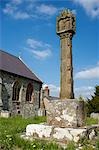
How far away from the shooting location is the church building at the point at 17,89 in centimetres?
2515

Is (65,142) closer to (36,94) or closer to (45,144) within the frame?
(45,144)

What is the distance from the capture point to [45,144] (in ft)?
18.6

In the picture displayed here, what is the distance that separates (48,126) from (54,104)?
2.49 feet

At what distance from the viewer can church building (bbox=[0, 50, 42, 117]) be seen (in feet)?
82.5

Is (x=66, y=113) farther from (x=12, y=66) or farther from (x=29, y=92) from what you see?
(x=29, y=92)

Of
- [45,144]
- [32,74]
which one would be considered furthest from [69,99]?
[32,74]

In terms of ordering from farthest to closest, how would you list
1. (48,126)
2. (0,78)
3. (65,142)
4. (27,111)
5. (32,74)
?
1. (32,74)
2. (27,111)
3. (0,78)
4. (48,126)
5. (65,142)

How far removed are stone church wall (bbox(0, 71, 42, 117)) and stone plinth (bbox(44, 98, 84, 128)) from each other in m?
18.1

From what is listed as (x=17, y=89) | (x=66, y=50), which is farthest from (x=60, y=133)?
(x=17, y=89)

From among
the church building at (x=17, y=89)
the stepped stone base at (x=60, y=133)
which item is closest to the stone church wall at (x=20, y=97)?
the church building at (x=17, y=89)

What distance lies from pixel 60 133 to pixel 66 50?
273 cm

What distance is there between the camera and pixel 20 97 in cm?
2795

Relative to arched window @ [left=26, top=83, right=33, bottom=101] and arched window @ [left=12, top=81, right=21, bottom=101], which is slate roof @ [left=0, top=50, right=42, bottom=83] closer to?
arched window @ [left=26, top=83, right=33, bottom=101]

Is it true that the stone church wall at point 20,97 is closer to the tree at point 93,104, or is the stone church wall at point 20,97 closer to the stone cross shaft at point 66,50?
the tree at point 93,104
